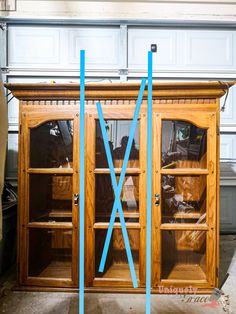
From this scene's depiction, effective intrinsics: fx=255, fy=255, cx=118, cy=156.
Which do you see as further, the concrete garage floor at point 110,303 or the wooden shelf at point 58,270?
the wooden shelf at point 58,270

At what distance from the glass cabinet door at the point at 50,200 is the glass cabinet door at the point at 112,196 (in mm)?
103

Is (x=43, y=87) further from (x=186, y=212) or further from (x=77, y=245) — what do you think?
(x=186, y=212)

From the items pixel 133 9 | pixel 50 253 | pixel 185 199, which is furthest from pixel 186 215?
pixel 133 9

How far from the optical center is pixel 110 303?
4.47 feet

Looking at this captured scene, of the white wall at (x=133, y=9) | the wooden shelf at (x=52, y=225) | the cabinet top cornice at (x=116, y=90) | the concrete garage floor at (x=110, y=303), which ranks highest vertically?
the white wall at (x=133, y=9)

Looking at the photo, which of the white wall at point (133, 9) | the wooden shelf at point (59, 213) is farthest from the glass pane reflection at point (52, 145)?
the white wall at point (133, 9)

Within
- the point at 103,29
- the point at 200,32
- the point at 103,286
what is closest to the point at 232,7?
the point at 200,32

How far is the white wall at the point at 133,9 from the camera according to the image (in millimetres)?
2160

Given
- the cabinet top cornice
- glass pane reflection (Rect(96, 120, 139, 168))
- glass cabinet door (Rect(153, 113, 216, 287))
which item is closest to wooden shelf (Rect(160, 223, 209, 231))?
glass cabinet door (Rect(153, 113, 216, 287))

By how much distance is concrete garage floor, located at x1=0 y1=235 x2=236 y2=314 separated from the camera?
Answer: 1.30m

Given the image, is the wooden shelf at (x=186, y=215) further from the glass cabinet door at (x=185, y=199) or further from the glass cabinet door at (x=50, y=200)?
the glass cabinet door at (x=50, y=200)

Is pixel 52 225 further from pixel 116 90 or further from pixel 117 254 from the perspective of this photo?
pixel 116 90

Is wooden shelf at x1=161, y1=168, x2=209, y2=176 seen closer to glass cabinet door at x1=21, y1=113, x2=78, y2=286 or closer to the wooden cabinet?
the wooden cabinet

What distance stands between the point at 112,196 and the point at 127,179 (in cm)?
14
